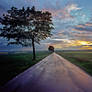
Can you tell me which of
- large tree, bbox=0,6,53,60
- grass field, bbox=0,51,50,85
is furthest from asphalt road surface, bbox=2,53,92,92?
large tree, bbox=0,6,53,60

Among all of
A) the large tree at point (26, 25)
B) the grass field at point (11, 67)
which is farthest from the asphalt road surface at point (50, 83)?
the large tree at point (26, 25)

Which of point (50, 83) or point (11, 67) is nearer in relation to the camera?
point (50, 83)

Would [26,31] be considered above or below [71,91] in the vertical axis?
above

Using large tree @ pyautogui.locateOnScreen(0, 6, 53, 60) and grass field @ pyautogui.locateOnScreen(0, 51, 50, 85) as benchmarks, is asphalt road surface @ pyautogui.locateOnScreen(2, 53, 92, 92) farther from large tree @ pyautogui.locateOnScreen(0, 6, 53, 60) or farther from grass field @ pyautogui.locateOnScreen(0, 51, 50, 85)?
large tree @ pyautogui.locateOnScreen(0, 6, 53, 60)

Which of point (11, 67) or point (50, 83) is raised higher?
point (50, 83)

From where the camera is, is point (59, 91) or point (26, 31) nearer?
point (59, 91)

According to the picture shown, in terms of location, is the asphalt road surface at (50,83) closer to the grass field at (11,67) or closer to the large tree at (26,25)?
the grass field at (11,67)

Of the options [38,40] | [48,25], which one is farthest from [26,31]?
[48,25]

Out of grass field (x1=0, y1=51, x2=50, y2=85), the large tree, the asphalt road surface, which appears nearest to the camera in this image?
the asphalt road surface

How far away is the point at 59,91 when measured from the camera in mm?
5199

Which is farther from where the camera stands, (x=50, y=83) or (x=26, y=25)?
(x=26, y=25)

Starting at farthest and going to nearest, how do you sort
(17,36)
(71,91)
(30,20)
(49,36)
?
1. (49,36)
2. (30,20)
3. (17,36)
4. (71,91)

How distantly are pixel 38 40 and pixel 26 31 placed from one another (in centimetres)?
373

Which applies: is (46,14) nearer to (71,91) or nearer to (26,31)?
(26,31)
